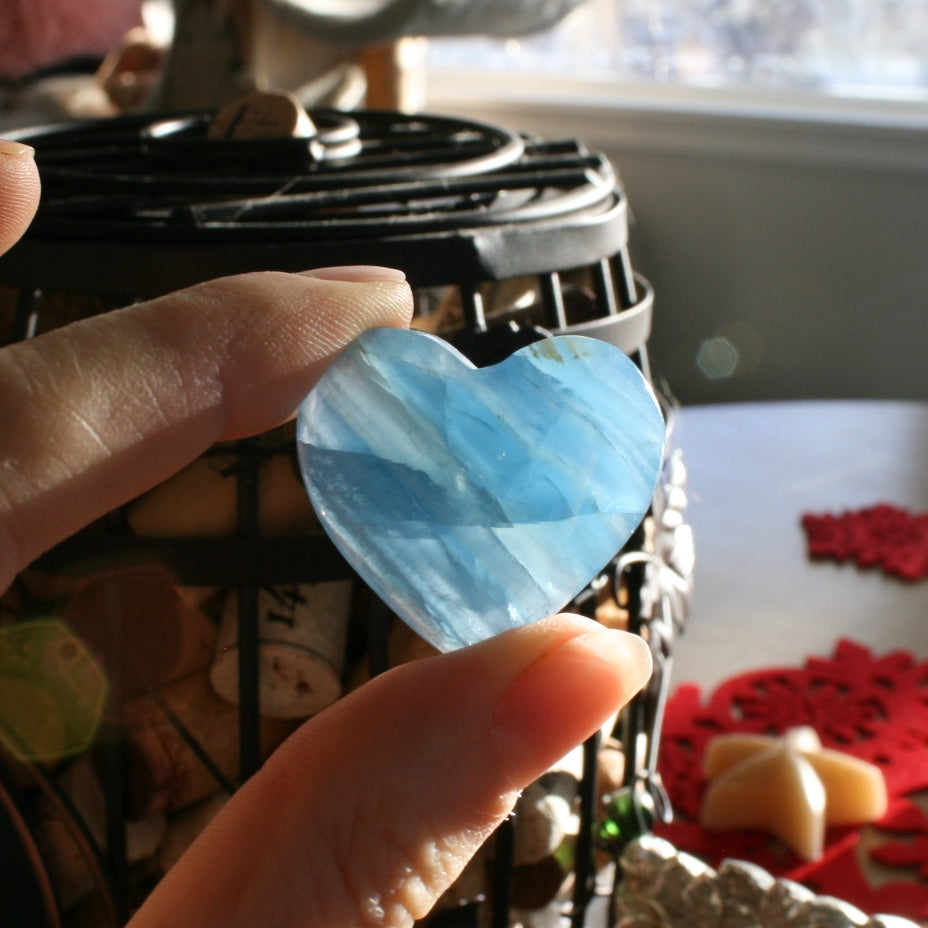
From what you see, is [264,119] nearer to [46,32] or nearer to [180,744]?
[180,744]

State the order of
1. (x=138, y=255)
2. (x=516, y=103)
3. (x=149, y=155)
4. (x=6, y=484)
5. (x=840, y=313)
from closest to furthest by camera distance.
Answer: (x=6, y=484), (x=138, y=255), (x=149, y=155), (x=840, y=313), (x=516, y=103)

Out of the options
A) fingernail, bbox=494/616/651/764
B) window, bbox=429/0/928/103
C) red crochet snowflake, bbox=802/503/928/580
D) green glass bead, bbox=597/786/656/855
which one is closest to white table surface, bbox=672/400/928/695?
red crochet snowflake, bbox=802/503/928/580

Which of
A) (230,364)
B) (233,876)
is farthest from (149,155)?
(233,876)

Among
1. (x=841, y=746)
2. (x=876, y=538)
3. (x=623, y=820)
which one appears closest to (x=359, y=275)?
(x=623, y=820)

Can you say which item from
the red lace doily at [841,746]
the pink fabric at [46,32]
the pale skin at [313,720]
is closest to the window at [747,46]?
the pink fabric at [46,32]

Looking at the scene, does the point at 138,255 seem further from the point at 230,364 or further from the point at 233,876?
the point at 233,876

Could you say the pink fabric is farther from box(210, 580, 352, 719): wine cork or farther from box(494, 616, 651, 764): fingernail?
box(494, 616, 651, 764): fingernail
